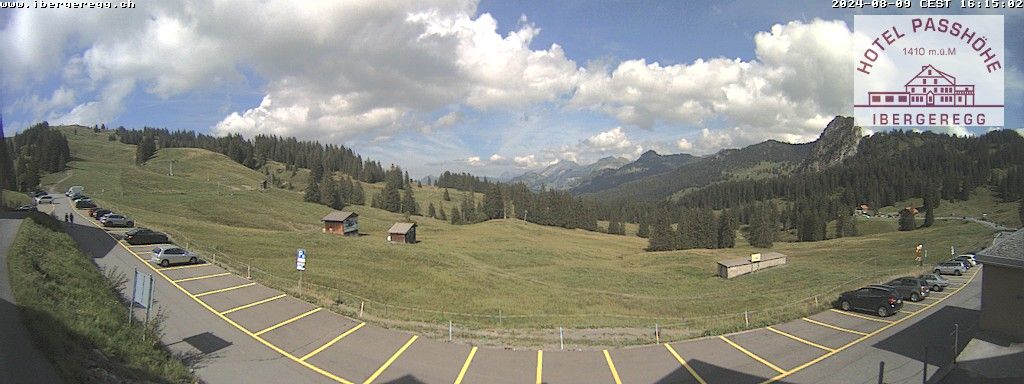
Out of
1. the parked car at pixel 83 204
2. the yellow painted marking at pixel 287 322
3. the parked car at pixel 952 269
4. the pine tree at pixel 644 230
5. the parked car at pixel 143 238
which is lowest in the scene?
the pine tree at pixel 644 230

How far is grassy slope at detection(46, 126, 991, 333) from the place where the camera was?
36969 millimetres

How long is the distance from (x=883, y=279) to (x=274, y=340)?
44085 millimetres

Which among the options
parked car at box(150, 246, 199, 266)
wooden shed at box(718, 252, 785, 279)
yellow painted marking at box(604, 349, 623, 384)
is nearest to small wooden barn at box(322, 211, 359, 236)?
parked car at box(150, 246, 199, 266)

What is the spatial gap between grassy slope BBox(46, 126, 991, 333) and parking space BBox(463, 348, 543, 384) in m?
7.97

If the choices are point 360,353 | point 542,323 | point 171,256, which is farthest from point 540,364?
point 171,256

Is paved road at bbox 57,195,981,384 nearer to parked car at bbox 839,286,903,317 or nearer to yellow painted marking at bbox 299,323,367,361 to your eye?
yellow painted marking at bbox 299,323,367,361

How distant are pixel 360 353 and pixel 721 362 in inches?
576

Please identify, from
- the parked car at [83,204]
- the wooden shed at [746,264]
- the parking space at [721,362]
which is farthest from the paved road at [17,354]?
the parked car at [83,204]

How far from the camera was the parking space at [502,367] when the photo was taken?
1664cm

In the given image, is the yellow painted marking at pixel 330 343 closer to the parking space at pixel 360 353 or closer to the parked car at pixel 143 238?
the parking space at pixel 360 353

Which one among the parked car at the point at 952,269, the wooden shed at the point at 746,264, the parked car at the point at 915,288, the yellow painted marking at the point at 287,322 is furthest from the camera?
the wooden shed at the point at 746,264

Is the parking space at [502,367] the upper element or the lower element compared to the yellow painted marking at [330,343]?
lower

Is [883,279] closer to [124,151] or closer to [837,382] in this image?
[837,382]

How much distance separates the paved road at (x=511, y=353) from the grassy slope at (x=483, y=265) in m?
6.10
